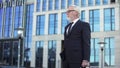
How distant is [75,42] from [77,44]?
5cm

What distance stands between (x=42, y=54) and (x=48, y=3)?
452 inches

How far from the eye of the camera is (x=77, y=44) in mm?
6492

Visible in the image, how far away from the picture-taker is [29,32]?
8869 cm

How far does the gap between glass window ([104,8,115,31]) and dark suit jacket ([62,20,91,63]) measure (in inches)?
2744

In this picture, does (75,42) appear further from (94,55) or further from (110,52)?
(94,55)

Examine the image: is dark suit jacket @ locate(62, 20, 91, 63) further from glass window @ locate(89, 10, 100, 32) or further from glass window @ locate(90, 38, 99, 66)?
glass window @ locate(89, 10, 100, 32)

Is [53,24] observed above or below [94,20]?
below

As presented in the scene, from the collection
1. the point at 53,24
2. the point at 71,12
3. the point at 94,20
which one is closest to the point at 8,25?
the point at 53,24

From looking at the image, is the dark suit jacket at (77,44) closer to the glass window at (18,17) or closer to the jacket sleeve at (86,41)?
the jacket sleeve at (86,41)

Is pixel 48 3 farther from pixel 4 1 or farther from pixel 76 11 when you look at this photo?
pixel 76 11

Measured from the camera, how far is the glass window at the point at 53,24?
3263 inches

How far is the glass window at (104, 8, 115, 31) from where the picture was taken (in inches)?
2980

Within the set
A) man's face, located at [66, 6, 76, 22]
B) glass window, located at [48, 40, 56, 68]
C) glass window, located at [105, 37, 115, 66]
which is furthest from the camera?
glass window, located at [48, 40, 56, 68]

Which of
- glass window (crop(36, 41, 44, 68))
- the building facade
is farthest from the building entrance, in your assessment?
glass window (crop(36, 41, 44, 68))
